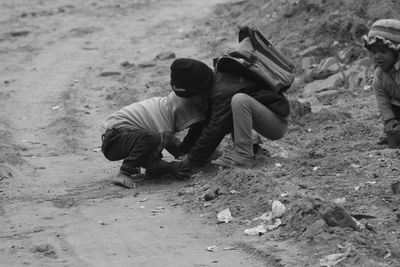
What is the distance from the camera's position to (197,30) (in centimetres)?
1550

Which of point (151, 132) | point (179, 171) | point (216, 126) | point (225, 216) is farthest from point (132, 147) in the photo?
point (225, 216)

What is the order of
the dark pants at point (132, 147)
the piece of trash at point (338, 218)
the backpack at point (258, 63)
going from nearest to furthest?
the piece of trash at point (338, 218) < the backpack at point (258, 63) < the dark pants at point (132, 147)

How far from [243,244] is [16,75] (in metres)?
8.52

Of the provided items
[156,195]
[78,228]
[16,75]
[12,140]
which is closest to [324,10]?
[16,75]

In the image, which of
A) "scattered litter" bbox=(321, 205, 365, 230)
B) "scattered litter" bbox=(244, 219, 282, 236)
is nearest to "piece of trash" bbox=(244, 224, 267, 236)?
"scattered litter" bbox=(244, 219, 282, 236)

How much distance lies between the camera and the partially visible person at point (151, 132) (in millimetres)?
6953

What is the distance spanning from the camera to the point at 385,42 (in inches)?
277

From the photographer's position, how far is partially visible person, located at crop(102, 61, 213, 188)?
695 cm

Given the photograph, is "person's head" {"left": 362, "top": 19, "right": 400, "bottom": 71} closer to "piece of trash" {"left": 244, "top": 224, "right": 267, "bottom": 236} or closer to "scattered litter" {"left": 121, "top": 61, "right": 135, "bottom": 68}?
"piece of trash" {"left": 244, "top": 224, "right": 267, "bottom": 236}

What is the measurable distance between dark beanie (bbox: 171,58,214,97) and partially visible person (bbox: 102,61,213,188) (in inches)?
2.8

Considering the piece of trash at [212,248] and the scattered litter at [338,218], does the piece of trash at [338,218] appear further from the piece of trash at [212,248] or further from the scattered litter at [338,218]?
the piece of trash at [212,248]

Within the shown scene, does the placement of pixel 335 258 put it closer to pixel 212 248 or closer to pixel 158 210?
pixel 212 248

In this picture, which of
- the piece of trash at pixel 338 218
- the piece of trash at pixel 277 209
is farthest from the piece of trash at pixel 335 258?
the piece of trash at pixel 277 209

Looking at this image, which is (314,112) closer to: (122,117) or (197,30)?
(122,117)
